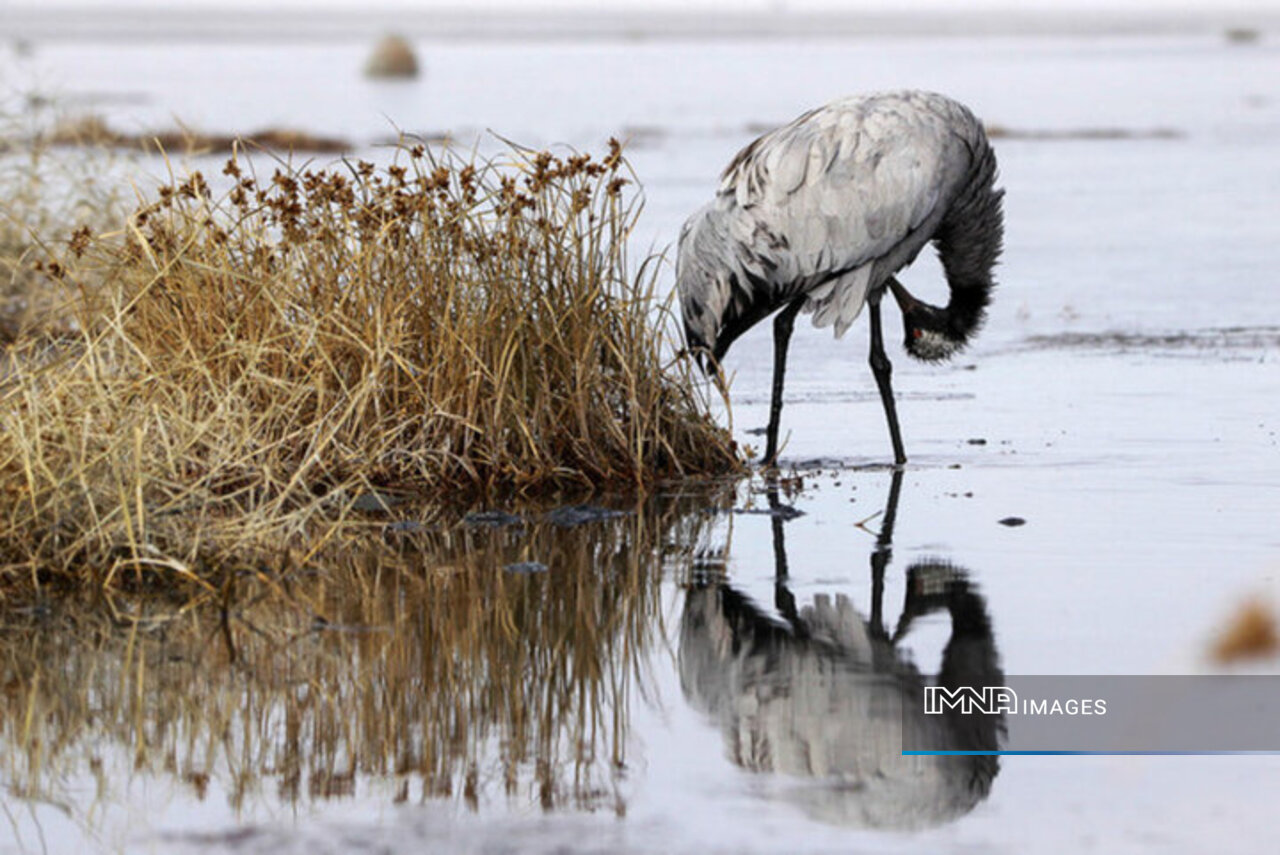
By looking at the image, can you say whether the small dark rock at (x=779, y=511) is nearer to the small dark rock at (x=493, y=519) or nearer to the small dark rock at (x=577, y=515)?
the small dark rock at (x=577, y=515)

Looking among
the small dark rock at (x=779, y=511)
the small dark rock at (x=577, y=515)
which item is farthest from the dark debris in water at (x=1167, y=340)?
the small dark rock at (x=577, y=515)

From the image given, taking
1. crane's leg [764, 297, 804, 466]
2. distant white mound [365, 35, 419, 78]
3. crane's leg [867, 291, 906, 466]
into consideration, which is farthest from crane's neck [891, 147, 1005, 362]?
distant white mound [365, 35, 419, 78]

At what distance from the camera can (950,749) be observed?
5367 mm

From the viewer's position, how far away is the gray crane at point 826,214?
9.00m

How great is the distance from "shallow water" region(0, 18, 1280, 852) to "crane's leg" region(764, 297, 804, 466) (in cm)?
20

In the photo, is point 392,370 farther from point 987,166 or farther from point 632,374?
point 987,166

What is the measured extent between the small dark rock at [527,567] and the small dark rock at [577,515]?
619 millimetres

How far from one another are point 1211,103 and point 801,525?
35024 mm

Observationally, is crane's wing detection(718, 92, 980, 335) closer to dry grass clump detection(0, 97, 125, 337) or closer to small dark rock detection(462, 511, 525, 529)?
small dark rock detection(462, 511, 525, 529)

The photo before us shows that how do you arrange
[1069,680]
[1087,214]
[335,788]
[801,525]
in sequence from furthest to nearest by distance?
[1087,214]
[801,525]
[1069,680]
[335,788]

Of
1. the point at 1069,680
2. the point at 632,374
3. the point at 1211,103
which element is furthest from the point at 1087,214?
the point at 1211,103

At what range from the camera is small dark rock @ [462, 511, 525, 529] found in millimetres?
8016

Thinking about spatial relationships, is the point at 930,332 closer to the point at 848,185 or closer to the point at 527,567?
the point at 848,185

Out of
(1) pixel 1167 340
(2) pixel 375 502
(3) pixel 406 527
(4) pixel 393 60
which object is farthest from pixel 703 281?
(4) pixel 393 60
